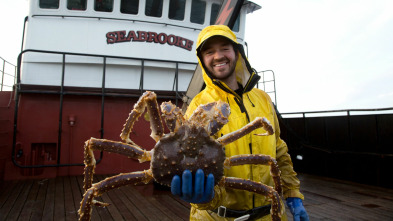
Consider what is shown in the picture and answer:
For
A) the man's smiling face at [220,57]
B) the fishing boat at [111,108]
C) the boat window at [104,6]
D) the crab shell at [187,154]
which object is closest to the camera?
the crab shell at [187,154]

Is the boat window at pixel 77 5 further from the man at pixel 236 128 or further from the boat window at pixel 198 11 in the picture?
the man at pixel 236 128

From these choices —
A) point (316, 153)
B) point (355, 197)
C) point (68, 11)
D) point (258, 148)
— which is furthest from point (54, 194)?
point (316, 153)

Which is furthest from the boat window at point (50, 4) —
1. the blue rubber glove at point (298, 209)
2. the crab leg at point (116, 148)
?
the blue rubber glove at point (298, 209)

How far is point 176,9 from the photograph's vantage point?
6809mm

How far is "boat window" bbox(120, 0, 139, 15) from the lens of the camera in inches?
252

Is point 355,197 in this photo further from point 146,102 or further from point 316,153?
point 146,102

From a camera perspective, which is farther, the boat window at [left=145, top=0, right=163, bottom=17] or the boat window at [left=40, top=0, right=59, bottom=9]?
the boat window at [left=145, top=0, right=163, bottom=17]

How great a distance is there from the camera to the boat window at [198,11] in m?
6.98

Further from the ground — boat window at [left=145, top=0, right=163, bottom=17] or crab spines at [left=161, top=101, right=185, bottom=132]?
boat window at [left=145, top=0, right=163, bottom=17]

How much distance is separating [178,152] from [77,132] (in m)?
4.53

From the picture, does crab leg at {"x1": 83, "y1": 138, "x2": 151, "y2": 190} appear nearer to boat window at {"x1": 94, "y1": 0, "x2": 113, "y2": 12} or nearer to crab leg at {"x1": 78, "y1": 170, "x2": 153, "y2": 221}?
crab leg at {"x1": 78, "y1": 170, "x2": 153, "y2": 221}

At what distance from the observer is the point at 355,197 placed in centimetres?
440

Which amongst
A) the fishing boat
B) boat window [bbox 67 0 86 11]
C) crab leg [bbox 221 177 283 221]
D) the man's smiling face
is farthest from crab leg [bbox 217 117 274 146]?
boat window [bbox 67 0 86 11]

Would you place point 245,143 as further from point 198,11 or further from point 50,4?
point 50,4
